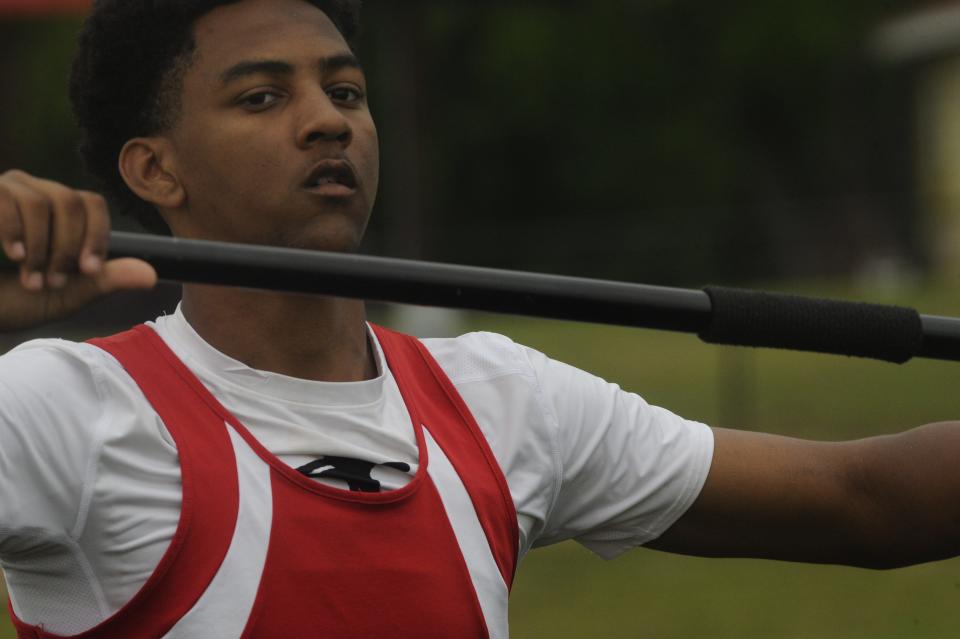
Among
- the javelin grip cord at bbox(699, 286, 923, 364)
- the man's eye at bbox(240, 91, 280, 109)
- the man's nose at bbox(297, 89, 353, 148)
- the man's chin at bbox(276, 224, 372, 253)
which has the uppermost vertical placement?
the man's eye at bbox(240, 91, 280, 109)

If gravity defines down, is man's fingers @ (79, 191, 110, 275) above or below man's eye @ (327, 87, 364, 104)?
below

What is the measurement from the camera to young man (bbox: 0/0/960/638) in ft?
8.09

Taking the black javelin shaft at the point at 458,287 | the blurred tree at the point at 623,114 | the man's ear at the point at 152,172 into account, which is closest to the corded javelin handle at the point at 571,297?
the black javelin shaft at the point at 458,287

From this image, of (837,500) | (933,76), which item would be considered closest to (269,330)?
(837,500)

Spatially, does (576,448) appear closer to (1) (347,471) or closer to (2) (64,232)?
(1) (347,471)

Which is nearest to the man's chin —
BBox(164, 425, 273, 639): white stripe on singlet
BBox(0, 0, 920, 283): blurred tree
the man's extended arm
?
BBox(164, 425, 273, 639): white stripe on singlet

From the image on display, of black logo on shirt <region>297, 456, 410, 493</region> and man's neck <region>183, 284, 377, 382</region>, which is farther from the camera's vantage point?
man's neck <region>183, 284, 377, 382</region>

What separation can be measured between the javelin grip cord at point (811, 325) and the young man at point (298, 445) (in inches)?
13.0

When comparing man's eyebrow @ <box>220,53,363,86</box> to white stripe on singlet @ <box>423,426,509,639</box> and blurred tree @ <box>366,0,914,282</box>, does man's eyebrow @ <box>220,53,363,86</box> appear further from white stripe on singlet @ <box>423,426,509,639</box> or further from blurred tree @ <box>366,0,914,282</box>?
blurred tree @ <box>366,0,914,282</box>

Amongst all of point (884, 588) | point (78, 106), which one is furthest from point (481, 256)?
point (78, 106)

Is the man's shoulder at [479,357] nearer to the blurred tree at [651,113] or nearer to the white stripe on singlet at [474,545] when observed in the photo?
the white stripe on singlet at [474,545]

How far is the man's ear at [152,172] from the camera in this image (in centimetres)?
296

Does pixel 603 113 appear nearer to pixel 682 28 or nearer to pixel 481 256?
pixel 682 28

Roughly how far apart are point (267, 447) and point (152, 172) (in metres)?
0.69
